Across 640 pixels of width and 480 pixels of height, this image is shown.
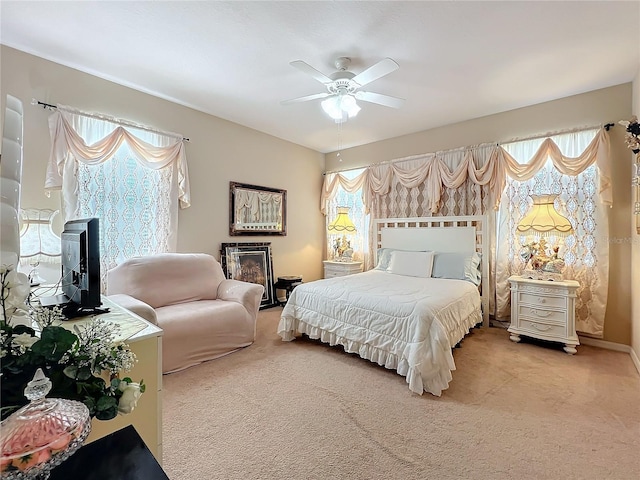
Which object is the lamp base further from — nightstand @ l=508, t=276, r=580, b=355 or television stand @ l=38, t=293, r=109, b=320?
television stand @ l=38, t=293, r=109, b=320

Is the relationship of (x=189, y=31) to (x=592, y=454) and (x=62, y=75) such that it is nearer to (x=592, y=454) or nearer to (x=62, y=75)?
(x=62, y=75)

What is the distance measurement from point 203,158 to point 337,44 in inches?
92.2

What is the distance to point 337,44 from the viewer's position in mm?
2398

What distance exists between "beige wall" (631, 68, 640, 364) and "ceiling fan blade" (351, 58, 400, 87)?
2.51 m

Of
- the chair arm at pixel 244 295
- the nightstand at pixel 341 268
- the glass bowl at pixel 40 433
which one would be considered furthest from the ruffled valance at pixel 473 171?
the glass bowl at pixel 40 433

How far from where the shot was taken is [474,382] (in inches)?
94.0

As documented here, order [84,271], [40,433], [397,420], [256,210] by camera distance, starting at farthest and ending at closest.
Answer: [256,210] → [397,420] → [84,271] → [40,433]

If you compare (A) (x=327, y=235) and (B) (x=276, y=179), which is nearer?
(B) (x=276, y=179)

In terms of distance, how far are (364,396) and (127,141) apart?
3493 millimetres

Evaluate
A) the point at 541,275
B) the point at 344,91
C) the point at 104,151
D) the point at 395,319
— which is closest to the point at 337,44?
the point at 344,91

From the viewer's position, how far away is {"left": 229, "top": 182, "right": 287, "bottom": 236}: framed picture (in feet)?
14.0

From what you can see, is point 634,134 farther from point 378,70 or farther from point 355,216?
point 355,216

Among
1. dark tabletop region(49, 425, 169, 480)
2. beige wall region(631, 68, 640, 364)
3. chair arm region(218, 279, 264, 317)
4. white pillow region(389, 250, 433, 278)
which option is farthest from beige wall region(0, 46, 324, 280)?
beige wall region(631, 68, 640, 364)

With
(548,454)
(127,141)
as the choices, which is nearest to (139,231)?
(127,141)
